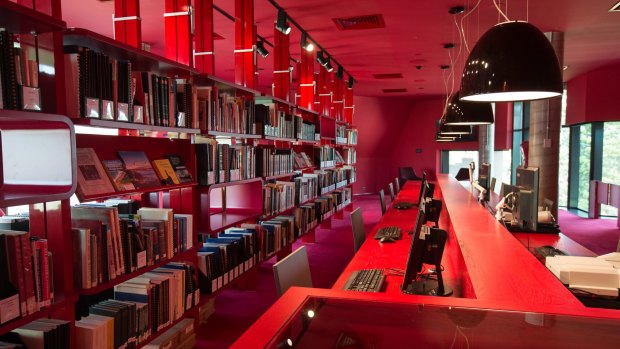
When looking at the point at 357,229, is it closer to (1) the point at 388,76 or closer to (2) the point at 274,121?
(2) the point at 274,121

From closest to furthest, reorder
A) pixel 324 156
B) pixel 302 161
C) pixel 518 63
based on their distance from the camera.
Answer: pixel 518 63 → pixel 302 161 → pixel 324 156

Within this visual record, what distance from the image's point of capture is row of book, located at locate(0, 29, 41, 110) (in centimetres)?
180

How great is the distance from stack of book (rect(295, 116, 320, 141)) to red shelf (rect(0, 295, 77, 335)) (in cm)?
408

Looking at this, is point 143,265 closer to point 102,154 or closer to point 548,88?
point 102,154

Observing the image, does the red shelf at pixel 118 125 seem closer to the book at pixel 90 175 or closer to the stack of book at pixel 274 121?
the book at pixel 90 175

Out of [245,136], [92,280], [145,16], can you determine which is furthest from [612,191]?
[92,280]

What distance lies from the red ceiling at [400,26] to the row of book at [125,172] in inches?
111

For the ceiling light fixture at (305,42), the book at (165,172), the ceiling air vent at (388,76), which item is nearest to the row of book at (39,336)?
the book at (165,172)

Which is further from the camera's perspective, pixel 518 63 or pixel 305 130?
pixel 305 130

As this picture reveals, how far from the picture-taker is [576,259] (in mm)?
2420

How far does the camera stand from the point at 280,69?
18.4ft

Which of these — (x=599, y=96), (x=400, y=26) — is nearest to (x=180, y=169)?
(x=400, y=26)

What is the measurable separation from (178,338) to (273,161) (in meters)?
2.30

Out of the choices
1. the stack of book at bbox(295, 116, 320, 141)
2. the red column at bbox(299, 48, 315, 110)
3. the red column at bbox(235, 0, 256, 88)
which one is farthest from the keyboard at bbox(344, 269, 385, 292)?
the red column at bbox(299, 48, 315, 110)
